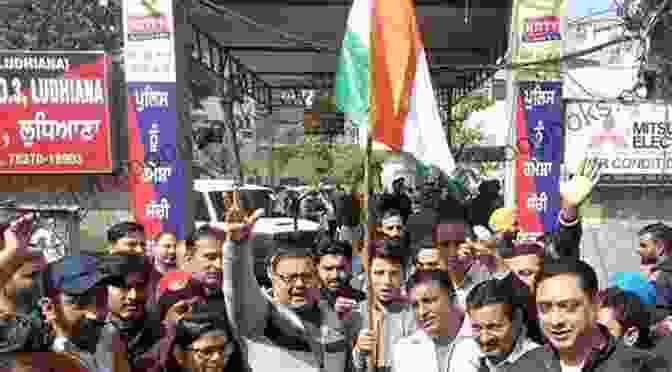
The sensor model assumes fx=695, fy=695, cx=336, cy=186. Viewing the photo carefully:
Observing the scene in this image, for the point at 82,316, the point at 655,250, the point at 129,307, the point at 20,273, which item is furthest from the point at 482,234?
the point at 20,273

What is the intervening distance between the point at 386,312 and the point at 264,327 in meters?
0.69

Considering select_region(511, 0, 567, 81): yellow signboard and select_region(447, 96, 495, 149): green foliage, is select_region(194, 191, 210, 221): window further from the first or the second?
select_region(511, 0, 567, 81): yellow signboard

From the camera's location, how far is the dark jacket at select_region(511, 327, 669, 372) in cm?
198

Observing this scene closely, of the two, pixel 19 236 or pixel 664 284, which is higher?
pixel 19 236

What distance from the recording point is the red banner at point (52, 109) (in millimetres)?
6668

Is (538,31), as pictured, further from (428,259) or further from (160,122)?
(428,259)

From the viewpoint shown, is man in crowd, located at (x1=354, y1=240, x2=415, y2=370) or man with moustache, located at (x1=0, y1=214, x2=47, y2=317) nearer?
man with moustache, located at (x1=0, y1=214, x2=47, y2=317)

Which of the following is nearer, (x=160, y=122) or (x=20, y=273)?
(x=20, y=273)

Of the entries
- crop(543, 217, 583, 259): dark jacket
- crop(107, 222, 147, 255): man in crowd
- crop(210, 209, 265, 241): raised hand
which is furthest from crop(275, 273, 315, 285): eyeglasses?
crop(543, 217, 583, 259): dark jacket

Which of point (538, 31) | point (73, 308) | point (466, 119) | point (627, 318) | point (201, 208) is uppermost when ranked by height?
point (538, 31)

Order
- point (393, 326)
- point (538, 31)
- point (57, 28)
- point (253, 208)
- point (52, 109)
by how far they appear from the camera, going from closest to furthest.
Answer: point (393, 326) → point (52, 109) → point (538, 31) → point (253, 208) → point (57, 28)

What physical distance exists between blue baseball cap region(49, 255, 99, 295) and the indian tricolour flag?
146 centimetres

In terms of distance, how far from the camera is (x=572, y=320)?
2.19 meters

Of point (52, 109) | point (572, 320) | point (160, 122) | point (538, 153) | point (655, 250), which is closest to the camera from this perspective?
point (572, 320)
